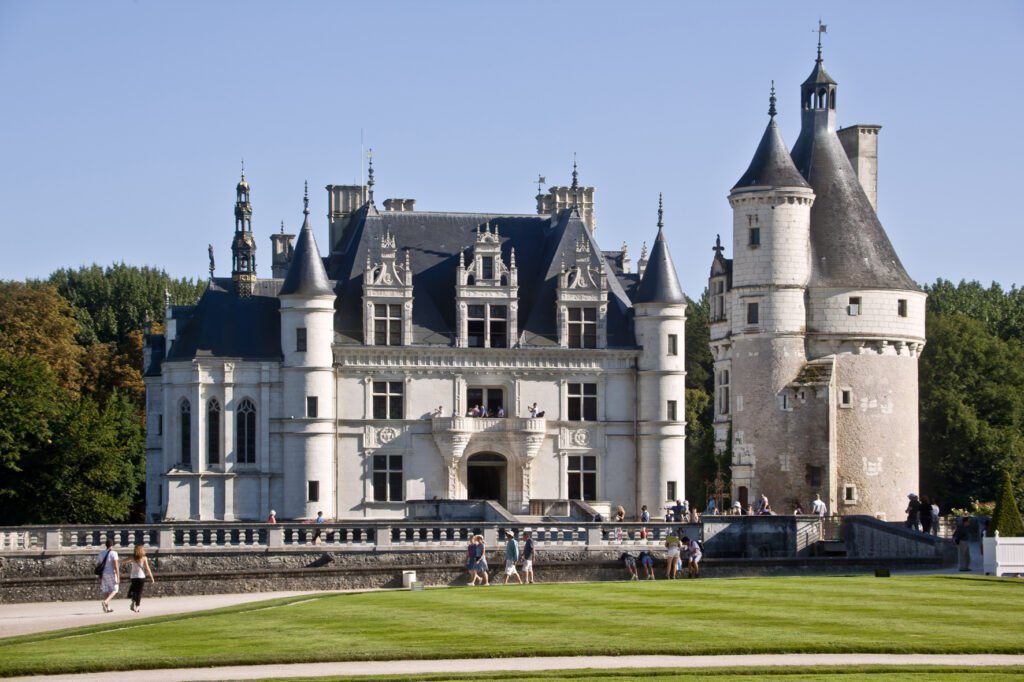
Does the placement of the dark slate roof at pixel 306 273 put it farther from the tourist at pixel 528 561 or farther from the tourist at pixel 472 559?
the tourist at pixel 472 559

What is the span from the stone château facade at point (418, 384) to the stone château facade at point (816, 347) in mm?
2219

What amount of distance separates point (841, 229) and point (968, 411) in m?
14.9

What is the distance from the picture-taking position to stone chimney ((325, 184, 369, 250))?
6194 centimetres

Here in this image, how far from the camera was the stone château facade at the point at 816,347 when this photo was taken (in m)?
54.6

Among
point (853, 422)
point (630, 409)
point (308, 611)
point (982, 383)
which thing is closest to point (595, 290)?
point (630, 409)

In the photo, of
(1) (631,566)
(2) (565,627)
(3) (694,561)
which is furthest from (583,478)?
(2) (565,627)

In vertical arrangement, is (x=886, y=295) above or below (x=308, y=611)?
above

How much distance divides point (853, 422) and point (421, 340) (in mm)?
13148

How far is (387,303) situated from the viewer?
5481 centimetres

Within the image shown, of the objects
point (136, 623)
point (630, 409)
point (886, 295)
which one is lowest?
point (136, 623)

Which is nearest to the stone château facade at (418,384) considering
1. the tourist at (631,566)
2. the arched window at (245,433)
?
the arched window at (245,433)

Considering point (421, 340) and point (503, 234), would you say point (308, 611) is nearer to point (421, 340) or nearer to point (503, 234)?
point (421, 340)

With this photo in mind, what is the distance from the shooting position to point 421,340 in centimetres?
5516

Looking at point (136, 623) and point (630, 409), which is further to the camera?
point (630, 409)
